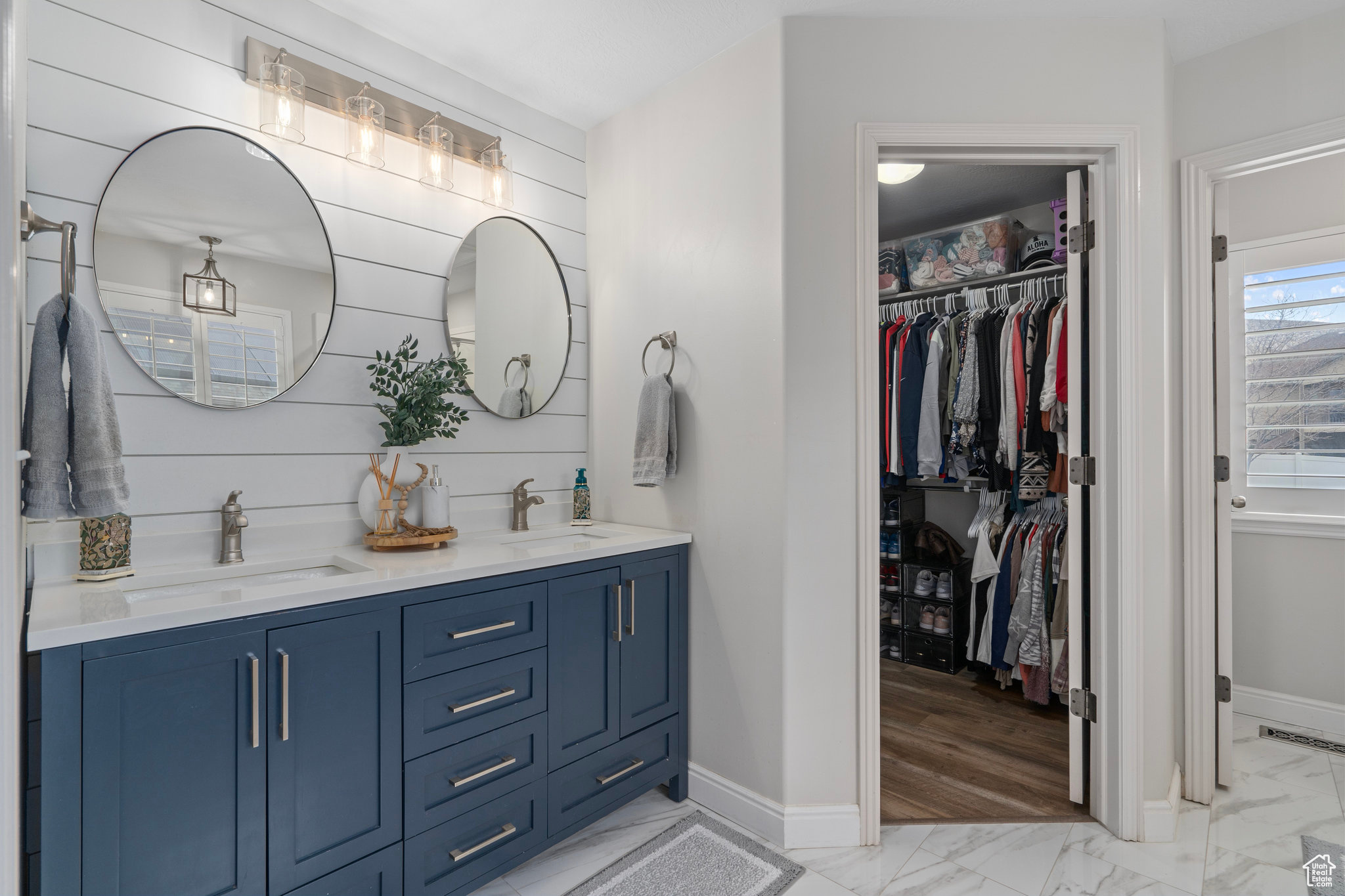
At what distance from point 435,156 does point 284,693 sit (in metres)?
1.66

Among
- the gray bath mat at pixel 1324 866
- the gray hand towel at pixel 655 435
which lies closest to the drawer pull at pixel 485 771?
the gray hand towel at pixel 655 435

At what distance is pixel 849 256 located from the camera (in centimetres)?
200

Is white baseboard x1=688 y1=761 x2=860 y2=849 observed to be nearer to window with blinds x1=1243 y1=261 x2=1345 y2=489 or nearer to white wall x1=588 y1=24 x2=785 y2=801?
white wall x1=588 y1=24 x2=785 y2=801

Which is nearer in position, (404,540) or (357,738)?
(357,738)

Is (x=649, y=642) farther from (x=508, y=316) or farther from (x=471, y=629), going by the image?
(x=508, y=316)

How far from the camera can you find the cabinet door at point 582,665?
6.14 feet

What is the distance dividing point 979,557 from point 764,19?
8.00ft

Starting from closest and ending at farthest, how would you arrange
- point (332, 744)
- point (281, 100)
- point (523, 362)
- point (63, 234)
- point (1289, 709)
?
point (63, 234)
point (332, 744)
point (281, 100)
point (523, 362)
point (1289, 709)

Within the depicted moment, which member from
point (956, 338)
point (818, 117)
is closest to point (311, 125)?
point (818, 117)

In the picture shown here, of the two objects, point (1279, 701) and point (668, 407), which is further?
point (1279, 701)

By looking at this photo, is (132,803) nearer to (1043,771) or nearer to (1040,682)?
(1043,771)

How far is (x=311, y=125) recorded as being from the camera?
1948 mm

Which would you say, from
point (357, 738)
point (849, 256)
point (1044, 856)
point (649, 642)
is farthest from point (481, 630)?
point (1044, 856)

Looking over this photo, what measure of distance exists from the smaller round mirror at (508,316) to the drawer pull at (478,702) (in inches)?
38.9
